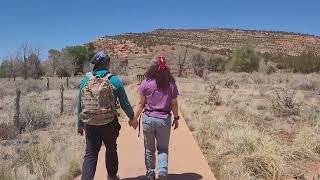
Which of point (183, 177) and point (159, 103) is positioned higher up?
point (159, 103)

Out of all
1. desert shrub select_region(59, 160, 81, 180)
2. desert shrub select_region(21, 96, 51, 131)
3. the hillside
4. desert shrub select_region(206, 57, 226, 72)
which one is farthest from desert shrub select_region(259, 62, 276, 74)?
desert shrub select_region(59, 160, 81, 180)

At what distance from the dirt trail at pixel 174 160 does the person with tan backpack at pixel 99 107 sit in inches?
45.8

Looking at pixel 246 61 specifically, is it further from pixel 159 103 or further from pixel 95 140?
pixel 95 140

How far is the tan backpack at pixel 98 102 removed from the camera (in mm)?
6890

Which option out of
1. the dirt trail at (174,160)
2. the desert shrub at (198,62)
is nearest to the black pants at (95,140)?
the dirt trail at (174,160)

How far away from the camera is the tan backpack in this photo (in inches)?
271

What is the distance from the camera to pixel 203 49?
8638 centimetres

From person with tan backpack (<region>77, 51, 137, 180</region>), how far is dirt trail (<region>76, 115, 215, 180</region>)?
3.82ft

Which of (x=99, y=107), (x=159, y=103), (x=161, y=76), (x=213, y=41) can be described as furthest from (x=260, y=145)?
(x=213, y=41)

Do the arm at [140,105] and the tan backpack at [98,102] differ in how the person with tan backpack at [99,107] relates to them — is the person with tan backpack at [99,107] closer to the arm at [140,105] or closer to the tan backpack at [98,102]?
the tan backpack at [98,102]

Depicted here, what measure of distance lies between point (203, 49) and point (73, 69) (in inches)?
1054

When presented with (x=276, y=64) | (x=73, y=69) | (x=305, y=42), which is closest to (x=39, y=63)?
(x=73, y=69)

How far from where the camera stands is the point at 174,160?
9.68 metres

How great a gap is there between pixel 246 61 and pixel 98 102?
1948 inches
